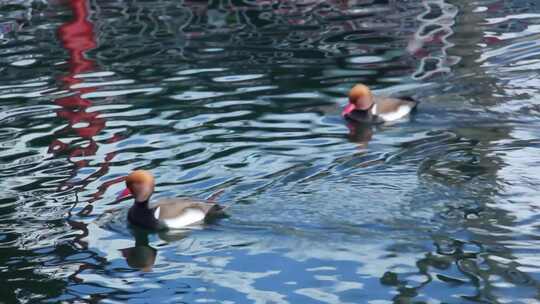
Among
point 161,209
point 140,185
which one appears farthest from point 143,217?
point 140,185

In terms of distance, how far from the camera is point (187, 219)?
10781 mm

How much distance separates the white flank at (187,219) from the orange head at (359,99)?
3513mm

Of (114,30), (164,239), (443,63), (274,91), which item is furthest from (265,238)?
(114,30)

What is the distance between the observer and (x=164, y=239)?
10781mm

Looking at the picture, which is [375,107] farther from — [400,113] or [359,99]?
[400,113]

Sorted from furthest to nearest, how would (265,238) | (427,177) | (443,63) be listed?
(443,63) → (427,177) → (265,238)

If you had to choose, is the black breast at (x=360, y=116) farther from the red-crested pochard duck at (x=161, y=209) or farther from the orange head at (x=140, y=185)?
the orange head at (x=140, y=185)

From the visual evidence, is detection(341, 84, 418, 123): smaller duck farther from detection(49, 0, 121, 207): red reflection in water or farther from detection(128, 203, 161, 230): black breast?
detection(128, 203, 161, 230): black breast

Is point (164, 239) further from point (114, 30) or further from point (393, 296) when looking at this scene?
point (114, 30)

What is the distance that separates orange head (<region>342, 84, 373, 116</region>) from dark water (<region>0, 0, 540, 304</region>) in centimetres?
25

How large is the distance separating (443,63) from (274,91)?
97.7 inches

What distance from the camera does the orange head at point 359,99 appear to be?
1371 cm

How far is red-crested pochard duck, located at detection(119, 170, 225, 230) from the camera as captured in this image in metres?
10.8

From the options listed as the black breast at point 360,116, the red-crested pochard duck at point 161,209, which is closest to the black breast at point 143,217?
the red-crested pochard duck at point 161,209
